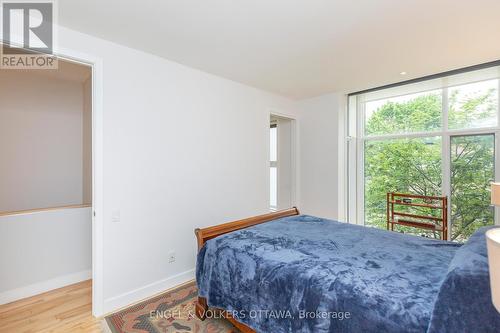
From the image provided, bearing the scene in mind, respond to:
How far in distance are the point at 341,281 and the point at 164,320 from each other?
158cm

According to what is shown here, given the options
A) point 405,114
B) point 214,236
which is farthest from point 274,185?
point 214,236

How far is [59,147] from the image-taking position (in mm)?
3621

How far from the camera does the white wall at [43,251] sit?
2.43 meters

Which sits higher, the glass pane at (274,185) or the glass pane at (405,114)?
A: the glass pane at (405,114)

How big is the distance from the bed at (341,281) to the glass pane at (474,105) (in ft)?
6.40

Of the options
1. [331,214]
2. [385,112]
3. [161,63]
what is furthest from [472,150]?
[161,63]

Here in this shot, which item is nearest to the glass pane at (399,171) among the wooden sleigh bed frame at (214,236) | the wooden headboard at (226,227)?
the wooden headboard at (226,227)

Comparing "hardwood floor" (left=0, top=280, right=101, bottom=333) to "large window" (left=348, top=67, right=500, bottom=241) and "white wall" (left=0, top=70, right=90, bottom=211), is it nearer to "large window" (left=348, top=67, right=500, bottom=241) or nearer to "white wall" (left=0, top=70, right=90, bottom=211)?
"white wall" (left=0, top=70, right=90, bottom=211)

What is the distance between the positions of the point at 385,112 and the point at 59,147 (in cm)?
498

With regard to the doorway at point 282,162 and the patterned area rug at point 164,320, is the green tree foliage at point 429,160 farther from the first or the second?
the patterned area rug at point 164,320

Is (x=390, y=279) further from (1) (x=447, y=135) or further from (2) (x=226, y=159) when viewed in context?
(1) (x=447, y=135)

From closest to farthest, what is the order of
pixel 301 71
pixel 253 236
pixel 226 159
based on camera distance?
pixel 253 236 < pixel 301 71 < pixel 226 159

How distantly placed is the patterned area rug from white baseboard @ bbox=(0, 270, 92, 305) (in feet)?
3.31

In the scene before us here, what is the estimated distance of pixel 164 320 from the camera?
2092 mm
